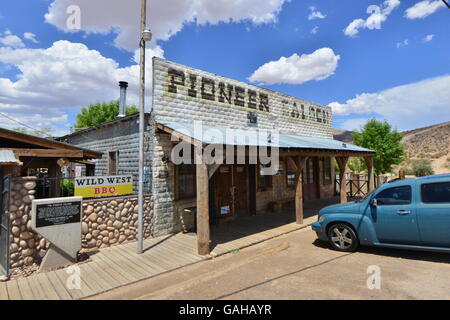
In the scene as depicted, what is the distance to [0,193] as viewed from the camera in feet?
19.4

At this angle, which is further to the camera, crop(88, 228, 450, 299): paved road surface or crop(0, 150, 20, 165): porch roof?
crop(0, 150, 20, 165): porch roof

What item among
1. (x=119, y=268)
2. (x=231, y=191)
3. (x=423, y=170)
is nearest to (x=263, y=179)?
(x=231, y=191)

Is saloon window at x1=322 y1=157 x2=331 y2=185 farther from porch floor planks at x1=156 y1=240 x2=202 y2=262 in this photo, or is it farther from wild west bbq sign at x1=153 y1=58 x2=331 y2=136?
porch floor planks at x1=156 y1=240 x2=202 y2=262

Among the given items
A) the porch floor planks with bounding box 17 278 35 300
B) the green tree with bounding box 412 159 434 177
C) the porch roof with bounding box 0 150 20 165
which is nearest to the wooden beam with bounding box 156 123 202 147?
the porch roof with bounding box 0 150 20 165

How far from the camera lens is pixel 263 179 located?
1198 centimetres

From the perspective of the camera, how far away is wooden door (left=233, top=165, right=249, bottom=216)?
421 inches

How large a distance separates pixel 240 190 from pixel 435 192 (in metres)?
6.87

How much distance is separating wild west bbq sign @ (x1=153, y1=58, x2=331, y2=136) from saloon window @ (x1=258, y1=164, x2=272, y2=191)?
2.26 metres

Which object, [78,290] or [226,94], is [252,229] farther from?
[226,94]

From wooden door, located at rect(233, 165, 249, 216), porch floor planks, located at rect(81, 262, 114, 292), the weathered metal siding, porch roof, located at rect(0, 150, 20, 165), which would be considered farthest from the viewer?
wooden door, located at rect(233, 165, 249, 216)

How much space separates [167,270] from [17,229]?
11.1 feet

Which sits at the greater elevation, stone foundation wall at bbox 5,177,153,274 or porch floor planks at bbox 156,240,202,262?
stone foundation wall at bbox 5,177,153,274
